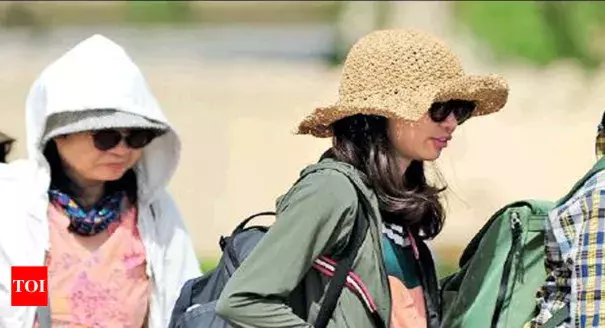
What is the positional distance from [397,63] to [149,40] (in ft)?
14.0

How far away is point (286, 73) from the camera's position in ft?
20.7

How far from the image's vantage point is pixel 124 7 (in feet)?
20.8

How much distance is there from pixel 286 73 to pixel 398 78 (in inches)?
162

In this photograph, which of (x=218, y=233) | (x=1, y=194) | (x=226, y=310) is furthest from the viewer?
(x=218, y=233)

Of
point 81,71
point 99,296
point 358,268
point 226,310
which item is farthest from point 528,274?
point 81,71

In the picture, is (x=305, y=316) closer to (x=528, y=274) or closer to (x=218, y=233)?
(x=528, y=274)

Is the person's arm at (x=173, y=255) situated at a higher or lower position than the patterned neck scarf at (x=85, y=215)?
lower

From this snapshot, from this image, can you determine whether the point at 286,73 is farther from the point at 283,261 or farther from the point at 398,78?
the point at 283,261

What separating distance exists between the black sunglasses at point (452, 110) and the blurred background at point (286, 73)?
3795 mm

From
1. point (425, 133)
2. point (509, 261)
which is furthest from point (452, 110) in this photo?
point (509, 261)

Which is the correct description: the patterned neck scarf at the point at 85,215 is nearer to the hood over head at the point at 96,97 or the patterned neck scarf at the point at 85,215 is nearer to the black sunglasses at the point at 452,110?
the hood over head at the point at 96,97

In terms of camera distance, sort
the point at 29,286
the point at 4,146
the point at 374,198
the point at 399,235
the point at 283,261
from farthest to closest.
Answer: the point at 4,146 < the point at 29,286 < the point at 399,235 < the point at 374,198 < the point at 283,261

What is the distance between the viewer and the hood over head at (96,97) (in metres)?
2.80

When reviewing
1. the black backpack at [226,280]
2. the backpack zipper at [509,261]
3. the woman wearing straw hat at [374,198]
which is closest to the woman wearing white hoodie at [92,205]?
the black backpack at [226,280]
